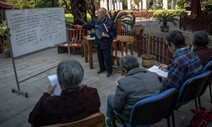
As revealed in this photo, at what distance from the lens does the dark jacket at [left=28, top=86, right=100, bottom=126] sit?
1778 mm

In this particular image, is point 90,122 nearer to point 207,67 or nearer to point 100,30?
point 207,67

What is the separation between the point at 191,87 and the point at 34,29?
334cm

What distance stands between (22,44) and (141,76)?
293 centimetres

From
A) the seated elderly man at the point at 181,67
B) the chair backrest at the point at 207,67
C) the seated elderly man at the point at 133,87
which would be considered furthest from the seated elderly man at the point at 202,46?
the seated elderly man at the point at 133,87

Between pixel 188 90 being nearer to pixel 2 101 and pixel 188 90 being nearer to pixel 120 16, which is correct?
pixel 2 101

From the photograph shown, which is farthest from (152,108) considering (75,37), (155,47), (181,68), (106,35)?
(75,37)

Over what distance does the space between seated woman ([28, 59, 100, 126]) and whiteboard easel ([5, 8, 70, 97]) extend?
8.58ft

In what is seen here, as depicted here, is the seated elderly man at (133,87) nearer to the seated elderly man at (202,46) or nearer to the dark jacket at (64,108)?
the dark jacket at (64,108)

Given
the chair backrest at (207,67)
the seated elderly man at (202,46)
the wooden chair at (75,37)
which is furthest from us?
the wooden chair at (75,37)

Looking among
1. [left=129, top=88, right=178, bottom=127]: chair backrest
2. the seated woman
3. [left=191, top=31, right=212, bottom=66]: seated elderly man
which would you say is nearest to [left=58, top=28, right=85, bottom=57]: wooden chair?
[left=191, top=31, right=212, bottom=66]: seated elderly man

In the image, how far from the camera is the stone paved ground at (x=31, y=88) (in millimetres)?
3484

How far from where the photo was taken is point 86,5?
30.0ft

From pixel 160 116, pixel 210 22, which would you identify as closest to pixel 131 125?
pixel 160 116

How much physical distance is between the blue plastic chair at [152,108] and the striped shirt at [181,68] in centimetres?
27
